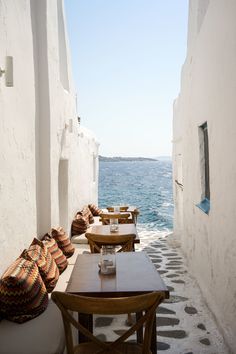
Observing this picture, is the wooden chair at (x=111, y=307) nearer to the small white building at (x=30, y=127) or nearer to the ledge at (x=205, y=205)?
the small white building at (x=30, y=127)

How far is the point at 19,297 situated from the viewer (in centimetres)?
343

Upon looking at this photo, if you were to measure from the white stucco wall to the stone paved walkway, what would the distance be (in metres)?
0.15

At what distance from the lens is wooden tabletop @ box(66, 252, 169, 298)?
3.15 m

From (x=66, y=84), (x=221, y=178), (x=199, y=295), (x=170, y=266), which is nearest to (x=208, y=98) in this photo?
(x=221, y=178)

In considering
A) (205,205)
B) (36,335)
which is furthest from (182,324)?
(36,335)

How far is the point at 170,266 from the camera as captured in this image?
297 inches

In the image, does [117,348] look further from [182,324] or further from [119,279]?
[182,324]

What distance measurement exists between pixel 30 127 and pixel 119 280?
283cm

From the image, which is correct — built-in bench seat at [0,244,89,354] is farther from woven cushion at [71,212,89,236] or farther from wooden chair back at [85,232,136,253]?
woven cushion at [71,212,89,236]

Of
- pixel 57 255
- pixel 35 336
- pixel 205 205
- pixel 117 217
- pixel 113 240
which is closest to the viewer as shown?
pixel 35 336

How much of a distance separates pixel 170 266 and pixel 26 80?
15.1 feet

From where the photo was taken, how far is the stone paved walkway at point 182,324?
4133mm

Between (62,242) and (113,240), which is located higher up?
(113,240)

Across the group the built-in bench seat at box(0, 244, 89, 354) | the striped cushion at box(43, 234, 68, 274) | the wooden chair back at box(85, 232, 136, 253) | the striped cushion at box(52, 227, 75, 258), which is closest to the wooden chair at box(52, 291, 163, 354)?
the built-in bench seat at box(0, 244, 89, 354)
